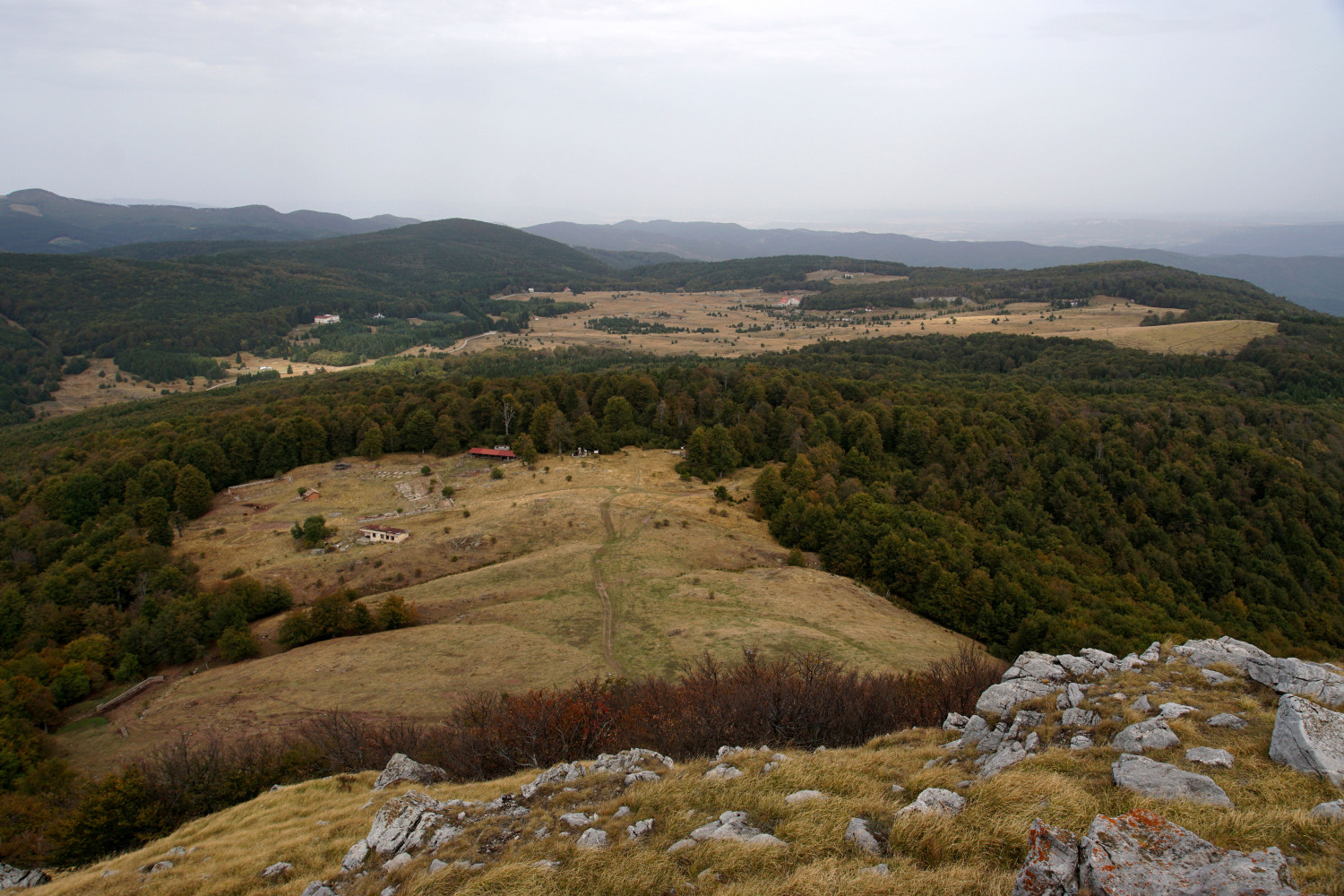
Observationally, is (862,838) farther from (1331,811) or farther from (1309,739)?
(1309,739)

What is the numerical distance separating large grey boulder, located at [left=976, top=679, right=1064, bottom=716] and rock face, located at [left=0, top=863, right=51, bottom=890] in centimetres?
2928

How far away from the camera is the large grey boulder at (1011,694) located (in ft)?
58.0

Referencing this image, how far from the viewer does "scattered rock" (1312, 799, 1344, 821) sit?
9.01 m

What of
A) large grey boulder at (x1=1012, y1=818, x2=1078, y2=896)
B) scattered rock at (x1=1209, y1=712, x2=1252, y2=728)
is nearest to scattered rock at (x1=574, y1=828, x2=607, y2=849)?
large grey boulder at (x1=1012, y1=818, x2=1078, y2=896)

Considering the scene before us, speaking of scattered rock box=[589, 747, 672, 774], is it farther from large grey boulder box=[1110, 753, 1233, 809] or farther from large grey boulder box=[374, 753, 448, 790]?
large grey boulder box=[1110, 753, 1233, 809]

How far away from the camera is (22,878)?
1862 cm

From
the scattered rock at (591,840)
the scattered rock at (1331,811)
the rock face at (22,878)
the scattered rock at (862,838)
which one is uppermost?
the scattered rock at (1331,811)

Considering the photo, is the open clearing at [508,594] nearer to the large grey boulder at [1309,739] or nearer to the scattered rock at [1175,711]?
the scattered rock at [1175,711]

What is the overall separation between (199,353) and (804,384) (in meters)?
187

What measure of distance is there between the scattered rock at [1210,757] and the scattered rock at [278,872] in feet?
64.9

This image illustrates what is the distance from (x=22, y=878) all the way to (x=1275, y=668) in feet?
122

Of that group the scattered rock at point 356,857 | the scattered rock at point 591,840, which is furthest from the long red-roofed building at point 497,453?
the scattered rock at point 591,840

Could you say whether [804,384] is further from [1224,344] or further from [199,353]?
[199,353]

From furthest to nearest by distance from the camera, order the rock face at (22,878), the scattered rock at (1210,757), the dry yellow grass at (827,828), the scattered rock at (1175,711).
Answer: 1. the rock face at (22,878)
2. the scattered rock at (1175,711)
3. the scattered rock at (1210,757)
4. the dry yellow grass at (827,828)
